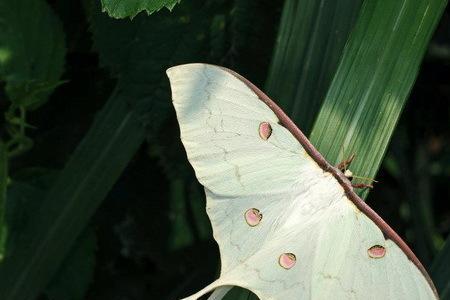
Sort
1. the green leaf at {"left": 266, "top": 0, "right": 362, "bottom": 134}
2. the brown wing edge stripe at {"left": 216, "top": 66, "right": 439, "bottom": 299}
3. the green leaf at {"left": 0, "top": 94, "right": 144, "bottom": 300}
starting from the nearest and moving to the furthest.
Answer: the brown wing edge stripe at {"left": 216, "top": 66, "right": 439, "bottom": 299} → the green leaf at {"left": 266, "top": 0, "right": 362, "bottom": 134} → the green leaf at {"left": 0, "top": 94, "right": 144, "bottom": 300}

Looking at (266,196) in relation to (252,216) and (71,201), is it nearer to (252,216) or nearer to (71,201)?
(252,216)

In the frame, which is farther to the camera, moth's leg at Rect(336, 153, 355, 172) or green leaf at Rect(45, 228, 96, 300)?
green leaf at Rect(45, 228, 96, 300)

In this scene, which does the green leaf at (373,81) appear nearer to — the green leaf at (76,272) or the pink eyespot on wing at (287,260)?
the pink eyespot on wing at (287,260)

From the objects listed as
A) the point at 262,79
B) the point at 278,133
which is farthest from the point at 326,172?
the point at 262,79

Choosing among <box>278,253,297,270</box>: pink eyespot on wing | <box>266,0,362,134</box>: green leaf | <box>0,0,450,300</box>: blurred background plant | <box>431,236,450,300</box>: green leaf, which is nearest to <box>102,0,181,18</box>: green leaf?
<box>0,0,450,300</box>: blurred background plant

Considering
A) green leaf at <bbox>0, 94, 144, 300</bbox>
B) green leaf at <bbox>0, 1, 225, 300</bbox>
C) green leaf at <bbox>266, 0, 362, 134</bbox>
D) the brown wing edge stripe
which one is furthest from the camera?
green leaf at <bbox>0, 94, 144, 300</bbox>

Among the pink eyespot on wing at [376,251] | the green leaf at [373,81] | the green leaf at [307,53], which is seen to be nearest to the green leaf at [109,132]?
the green leaf at [307,53]

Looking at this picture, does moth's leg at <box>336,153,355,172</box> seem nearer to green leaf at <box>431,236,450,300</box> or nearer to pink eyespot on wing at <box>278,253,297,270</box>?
pink eyespot on wing at <box>278,253,297,270</box>
